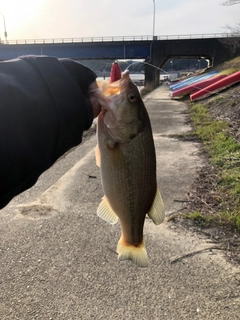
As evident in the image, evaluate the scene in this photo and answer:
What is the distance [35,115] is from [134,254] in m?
1.18

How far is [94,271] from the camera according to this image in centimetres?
331

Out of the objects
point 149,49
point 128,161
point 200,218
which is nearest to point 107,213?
point 128,161

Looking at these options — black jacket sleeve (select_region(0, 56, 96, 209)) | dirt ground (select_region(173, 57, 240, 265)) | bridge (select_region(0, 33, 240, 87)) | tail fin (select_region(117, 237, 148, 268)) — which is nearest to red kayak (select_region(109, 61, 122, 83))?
black jacket sleeve (select_region(0, 56, 96, 209))

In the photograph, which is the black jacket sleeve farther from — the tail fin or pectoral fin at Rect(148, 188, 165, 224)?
the tail fin

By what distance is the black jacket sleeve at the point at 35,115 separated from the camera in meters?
1.43

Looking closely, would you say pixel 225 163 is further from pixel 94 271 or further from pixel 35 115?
pixel 35 115

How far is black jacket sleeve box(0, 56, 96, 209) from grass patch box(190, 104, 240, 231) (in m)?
2.91

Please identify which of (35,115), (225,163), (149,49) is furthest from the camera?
(149,49)

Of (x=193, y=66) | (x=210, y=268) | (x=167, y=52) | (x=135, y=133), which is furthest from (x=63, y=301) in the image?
(x=193, y=66)

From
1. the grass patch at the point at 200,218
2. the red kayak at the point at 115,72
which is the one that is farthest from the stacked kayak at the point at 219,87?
the red kayak at the point at 115,72

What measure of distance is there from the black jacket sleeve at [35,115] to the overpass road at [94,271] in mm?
1740

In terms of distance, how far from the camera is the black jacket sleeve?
1.43 meters

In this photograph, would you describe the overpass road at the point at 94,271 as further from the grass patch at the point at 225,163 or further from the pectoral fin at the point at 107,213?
the pectoral fin at the point at 107,213

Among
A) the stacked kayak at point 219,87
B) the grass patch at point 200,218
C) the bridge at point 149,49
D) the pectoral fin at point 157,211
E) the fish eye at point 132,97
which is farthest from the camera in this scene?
the bridge at point 149,49
